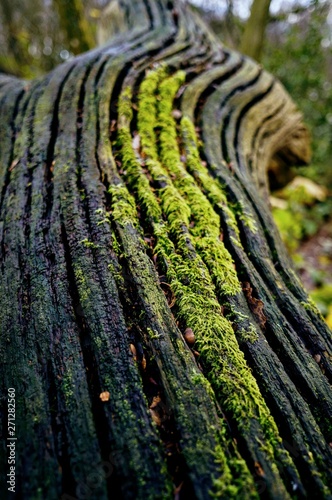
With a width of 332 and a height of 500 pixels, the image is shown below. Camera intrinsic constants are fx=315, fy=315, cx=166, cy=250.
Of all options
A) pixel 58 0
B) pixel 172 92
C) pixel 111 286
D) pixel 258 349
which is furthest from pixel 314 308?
pixel 58 0

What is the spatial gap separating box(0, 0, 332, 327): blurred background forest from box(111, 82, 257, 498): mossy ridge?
3.67 meters

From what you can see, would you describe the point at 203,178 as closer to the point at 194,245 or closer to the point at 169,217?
the point at 169,217

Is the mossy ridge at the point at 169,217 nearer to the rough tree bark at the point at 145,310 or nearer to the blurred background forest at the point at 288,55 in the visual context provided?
the rough tree bark at the point at 145,310

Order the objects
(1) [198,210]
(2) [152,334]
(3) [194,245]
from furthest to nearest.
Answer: (1) [198,210], (3) [194,245], (2) [152,334]

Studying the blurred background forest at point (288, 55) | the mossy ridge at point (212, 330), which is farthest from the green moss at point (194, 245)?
the blurred background forest at point (288, 55)

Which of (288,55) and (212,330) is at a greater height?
(288,55)

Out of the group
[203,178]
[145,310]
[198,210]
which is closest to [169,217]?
[198,210]

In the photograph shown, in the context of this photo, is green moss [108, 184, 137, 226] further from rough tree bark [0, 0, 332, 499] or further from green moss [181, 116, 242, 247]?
green moss [181, 116, 242, 247]

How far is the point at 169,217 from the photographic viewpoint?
155 centimetres

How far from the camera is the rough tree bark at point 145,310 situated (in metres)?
0.91

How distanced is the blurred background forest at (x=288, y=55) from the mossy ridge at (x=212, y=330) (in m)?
3.76

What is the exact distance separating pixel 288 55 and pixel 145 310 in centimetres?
940

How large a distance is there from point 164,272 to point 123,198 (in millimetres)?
452

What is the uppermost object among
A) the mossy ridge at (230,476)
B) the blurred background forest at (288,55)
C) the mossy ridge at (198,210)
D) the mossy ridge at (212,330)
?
the blurred background forest at (288,55)
